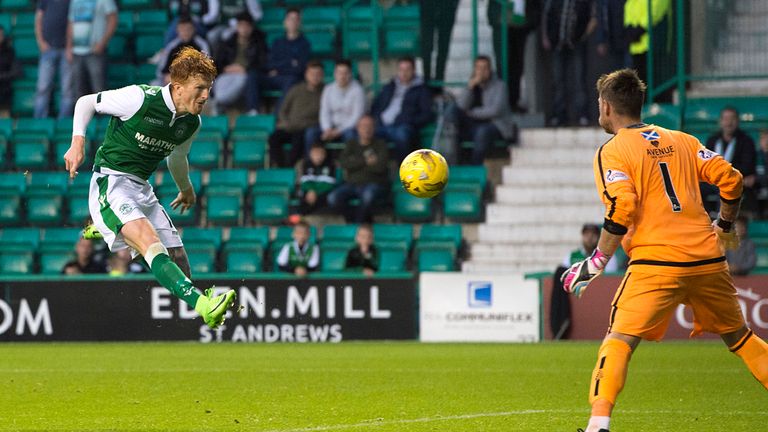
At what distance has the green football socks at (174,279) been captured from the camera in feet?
26.2

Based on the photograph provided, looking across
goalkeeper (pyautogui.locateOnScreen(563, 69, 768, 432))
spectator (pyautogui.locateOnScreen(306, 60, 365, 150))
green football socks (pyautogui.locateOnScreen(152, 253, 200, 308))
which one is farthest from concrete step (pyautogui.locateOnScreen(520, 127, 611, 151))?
goalkeeper (pyautogui.locateOnScreen(563, 69, 768, 432))

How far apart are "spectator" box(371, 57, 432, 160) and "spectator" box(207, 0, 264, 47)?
2836 mm

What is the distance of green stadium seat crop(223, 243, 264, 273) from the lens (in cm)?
1758

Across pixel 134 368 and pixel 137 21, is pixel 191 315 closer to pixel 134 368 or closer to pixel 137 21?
pixel 134 368

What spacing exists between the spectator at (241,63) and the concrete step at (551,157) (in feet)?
13.1

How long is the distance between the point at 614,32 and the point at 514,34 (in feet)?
5.75

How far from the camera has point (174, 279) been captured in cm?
809

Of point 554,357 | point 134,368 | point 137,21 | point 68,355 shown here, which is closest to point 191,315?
point 68,355

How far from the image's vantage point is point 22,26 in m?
21.8

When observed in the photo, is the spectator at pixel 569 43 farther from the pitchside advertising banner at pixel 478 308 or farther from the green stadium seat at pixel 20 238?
the green stadium seat at pixel 20 238

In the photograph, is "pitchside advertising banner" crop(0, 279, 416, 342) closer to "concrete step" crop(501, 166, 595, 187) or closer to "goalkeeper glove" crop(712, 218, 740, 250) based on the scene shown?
"concrete step" crop(501, 166, 595, 187)

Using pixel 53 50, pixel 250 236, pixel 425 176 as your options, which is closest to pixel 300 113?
pixel 250 236

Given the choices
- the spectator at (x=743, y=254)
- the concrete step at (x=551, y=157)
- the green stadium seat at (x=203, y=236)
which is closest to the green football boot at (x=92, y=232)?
the green stadium seat at (x=203, y=236)

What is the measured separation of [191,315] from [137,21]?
6.76m
